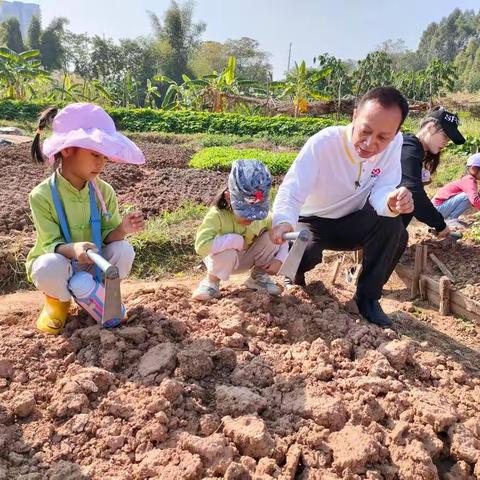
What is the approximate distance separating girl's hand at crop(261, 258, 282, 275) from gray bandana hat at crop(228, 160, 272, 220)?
0.37 metres

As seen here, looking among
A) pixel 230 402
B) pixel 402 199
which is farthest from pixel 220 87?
pixel 230 402

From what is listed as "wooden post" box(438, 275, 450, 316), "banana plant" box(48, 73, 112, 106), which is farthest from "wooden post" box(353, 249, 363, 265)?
"banana plant" box(48, 73, 112, 106)

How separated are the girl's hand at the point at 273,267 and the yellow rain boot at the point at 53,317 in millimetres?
1244

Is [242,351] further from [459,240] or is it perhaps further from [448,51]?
[448,51]

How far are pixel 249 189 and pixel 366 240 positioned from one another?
2.87 ft

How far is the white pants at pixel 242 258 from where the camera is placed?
3111 mm

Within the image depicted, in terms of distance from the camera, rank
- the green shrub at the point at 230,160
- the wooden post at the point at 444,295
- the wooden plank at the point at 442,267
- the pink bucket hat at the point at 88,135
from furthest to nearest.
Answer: the green shrub at the point at 230,160, the wooden plank at the point at 442,267, the wooden post at the point at 444,295, the pink bucket hat at the point at 88,135

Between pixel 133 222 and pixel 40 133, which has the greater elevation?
pixel 40 133

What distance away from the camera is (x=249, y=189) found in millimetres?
2900

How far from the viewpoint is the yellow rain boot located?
2615 mm

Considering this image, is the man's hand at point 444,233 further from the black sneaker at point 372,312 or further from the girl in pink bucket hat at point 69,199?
the girl in pink bucket hat at point 69,199

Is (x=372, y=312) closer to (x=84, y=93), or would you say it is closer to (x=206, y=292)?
(x=206, y=292)

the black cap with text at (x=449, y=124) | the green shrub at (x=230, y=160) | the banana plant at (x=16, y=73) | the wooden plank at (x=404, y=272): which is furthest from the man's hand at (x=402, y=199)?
the banana plant at (x=16, y=73)

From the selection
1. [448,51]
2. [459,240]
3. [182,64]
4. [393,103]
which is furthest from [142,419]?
[448,51]
